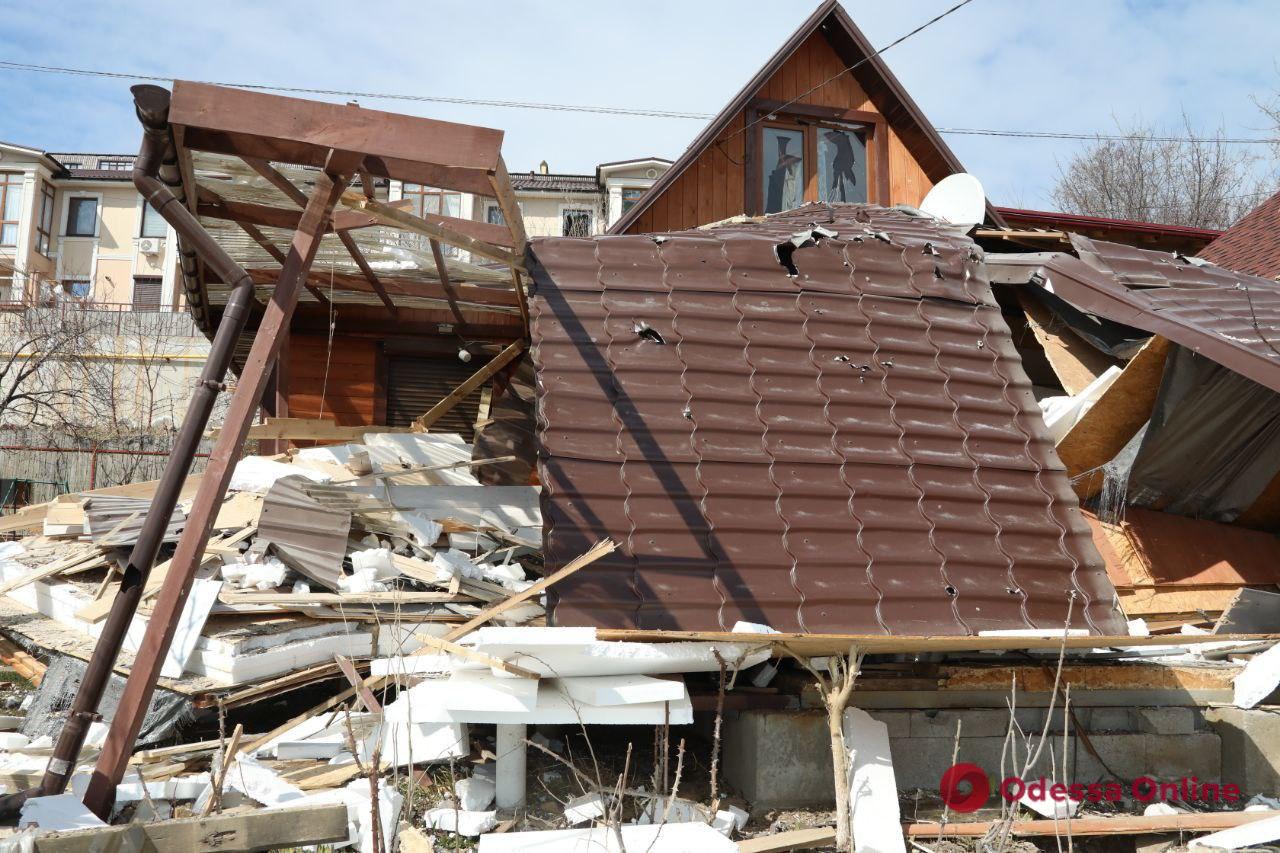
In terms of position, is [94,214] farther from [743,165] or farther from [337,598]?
[337,598]

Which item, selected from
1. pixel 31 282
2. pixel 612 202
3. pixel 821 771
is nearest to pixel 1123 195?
pixel 612 202

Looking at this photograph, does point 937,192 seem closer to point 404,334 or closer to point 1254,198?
point 404,334

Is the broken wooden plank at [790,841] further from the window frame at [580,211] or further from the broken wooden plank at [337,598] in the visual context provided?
the window frame at [580,211]

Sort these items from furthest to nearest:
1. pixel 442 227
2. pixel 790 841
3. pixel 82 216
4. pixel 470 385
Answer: pixel 82 216 → pixel 470 385 → pixel 442 227 → pixel 790 841

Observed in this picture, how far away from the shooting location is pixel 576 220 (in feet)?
111

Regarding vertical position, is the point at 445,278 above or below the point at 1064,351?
above

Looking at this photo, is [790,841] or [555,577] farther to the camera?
[555,577]

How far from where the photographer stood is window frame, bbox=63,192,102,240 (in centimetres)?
4031

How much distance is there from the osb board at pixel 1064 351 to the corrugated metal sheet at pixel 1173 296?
470 millimetres

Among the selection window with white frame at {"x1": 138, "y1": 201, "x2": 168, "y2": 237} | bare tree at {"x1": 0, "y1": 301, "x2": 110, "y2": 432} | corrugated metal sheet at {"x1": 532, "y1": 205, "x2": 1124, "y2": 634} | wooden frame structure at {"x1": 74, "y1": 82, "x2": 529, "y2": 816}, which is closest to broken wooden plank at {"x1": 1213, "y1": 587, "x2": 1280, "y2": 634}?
corrugated metal sheet at {"x1": 532, "y1": 205, "x2": 1124, "y2": 634}

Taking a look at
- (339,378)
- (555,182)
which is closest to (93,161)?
(555,182)

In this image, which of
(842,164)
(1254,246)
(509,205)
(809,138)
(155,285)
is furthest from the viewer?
(155,285)

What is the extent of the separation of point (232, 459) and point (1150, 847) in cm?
533

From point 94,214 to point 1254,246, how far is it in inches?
1666
